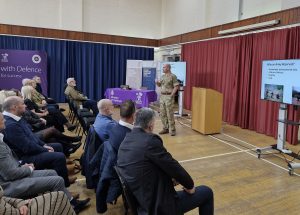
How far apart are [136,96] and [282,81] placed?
5.11 metres

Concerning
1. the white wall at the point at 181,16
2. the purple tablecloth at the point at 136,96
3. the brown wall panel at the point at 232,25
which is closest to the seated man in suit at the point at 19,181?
the brown wall panel at the point at 232,25

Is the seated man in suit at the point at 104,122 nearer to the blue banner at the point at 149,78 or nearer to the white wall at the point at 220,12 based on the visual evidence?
the white wall at the point at 220,12

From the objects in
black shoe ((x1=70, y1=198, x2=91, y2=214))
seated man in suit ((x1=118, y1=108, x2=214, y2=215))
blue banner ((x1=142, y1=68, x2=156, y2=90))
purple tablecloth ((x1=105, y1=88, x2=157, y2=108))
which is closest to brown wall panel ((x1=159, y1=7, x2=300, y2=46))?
blue banner ((x1=142, y1=68, x2=156, y2=90))

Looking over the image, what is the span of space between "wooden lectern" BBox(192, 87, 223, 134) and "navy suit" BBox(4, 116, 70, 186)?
355 cm

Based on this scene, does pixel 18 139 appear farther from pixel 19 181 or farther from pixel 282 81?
pixel 282 81

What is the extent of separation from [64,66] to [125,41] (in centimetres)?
251

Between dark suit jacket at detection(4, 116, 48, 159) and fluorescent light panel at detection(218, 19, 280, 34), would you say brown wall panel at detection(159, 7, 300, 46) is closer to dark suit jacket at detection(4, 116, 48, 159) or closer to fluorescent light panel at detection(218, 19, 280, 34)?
fluorescent light panel at detection(218, 19, 280, 34)

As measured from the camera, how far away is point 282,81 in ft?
13.5

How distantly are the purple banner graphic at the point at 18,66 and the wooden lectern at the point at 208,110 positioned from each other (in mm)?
5661

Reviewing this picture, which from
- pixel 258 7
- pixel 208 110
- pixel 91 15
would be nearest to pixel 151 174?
pixel 208 110

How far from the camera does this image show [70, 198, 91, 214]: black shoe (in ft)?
8.53

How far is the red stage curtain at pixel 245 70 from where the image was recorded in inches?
215

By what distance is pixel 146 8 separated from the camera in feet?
35.7

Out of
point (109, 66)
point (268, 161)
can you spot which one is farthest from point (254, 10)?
point (109, 66)
